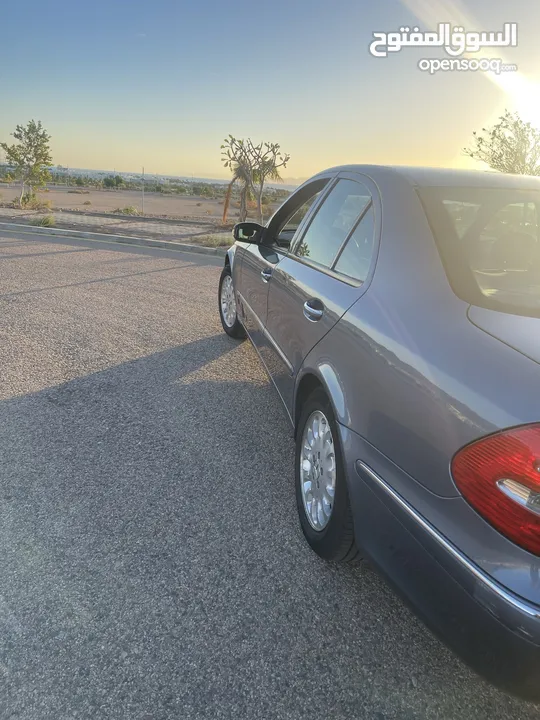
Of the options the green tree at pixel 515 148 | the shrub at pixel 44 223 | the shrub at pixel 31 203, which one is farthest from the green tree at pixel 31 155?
the green tree at pixel 515 148

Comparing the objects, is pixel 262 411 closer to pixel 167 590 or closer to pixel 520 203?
pixel 167 590

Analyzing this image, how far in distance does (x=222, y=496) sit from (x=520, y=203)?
2.09 meters

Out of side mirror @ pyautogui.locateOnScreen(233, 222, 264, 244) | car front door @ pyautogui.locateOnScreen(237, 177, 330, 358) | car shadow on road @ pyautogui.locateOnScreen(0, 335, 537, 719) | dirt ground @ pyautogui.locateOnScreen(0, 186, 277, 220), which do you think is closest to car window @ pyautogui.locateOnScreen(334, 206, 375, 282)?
car front door @ pyautogui.locateOnScreen(237, 177, 330, 358)

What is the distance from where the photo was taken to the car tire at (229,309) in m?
5.30

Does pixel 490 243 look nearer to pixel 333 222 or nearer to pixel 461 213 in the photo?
pixel 461 213

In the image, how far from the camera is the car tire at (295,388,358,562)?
212 cm

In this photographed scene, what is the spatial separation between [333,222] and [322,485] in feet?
4.75

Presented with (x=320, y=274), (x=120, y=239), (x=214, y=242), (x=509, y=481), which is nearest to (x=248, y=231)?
(x=320, y=274)

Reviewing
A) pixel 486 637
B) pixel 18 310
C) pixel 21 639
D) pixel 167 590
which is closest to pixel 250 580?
pixel 167 590

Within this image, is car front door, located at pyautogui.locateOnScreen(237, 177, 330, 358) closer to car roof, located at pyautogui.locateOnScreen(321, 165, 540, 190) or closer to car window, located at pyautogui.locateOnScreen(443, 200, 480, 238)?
car roof, located at pyautogui.locateOnScreen(321, 165, 540, 190)

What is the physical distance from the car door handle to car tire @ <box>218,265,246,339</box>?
2.61 m

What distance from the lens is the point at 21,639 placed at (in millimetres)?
1922

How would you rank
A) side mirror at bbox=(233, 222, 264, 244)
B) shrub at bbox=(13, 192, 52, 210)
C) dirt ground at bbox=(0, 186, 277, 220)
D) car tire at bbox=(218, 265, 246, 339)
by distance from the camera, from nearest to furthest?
side mirror at bbox=(233, 222, 264, 244) → car tire at bbox=(218, 265, 246, 339) → shrub at bbox=(13, 192, 52, 210) → dirt ground at bbox=(0, 186, 277, 220)

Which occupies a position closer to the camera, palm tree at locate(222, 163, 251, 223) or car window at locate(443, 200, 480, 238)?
car window at locate(443, 200, 480, 238)
